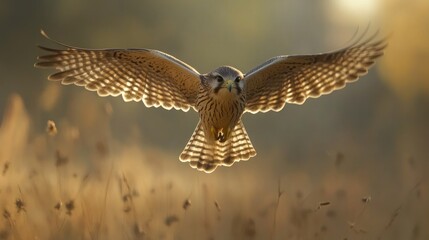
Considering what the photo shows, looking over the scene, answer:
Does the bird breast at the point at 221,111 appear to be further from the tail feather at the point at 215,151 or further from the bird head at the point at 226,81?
the tail feather at the point at 215,151

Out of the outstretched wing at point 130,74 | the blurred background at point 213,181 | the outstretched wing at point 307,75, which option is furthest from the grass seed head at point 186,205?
the outstretched wing at point 307,75

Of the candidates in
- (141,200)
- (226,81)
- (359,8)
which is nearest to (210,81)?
(226,81)

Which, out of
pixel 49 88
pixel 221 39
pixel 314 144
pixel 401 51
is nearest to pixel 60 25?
pixel 221 39

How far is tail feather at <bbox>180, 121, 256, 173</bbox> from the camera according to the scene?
7434 mm

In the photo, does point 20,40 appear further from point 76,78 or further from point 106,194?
point 106,194

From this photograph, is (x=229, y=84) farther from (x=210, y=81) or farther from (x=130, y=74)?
(x=130, y=74)

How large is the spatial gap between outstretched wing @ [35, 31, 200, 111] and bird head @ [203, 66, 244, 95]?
378mm

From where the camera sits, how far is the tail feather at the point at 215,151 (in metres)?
7.43

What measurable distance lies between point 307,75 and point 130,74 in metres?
1.38

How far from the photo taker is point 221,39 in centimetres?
2384

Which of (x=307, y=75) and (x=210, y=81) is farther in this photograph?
(x=307, y=75)

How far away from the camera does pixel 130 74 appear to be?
731cm

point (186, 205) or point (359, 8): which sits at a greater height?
point (359, 8)

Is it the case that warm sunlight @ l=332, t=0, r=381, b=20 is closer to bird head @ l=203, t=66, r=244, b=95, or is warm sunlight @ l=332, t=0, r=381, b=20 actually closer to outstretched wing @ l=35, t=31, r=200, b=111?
outstretched wing @ l=35, t=31, r=200, b=111
